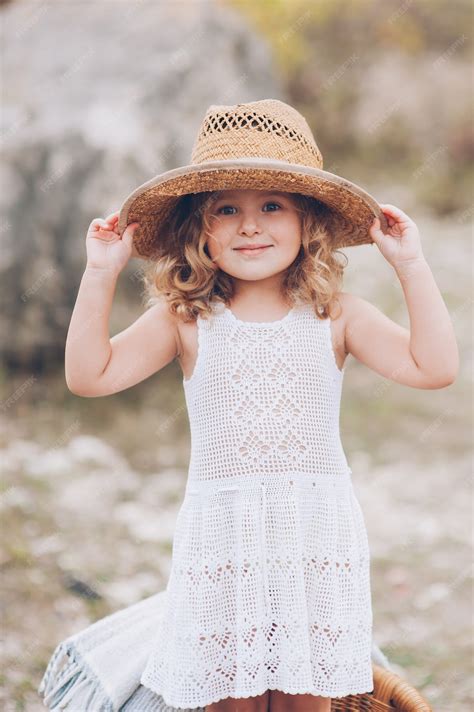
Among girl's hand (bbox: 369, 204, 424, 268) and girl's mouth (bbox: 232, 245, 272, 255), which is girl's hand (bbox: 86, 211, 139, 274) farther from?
girl's hand (bbox: 369, 204, 424, 268)

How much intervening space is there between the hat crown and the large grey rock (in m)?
2.65

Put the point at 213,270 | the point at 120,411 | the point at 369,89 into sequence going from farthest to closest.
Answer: the point at 369,89, the point at 120,411, the point at 213,270

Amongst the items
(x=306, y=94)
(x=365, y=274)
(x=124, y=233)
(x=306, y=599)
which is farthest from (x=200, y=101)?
(x=306, y=94)

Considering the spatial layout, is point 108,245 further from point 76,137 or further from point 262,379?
point 76,137

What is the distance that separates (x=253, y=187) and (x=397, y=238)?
0.38 meters

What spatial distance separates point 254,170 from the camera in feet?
6.07

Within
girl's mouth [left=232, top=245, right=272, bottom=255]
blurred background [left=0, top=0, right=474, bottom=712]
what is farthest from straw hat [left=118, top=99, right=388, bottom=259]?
blurred background [left=0, top=0, right=474, bottom=712]

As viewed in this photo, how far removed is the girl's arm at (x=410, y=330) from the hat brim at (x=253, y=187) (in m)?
0.07

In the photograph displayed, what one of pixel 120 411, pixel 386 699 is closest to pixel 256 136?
pixel 386 699

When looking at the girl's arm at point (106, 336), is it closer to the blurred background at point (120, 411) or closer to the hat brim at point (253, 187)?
the hat brim at point (253, 187)

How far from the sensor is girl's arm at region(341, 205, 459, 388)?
1.96 metres

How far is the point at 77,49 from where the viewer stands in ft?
17.1

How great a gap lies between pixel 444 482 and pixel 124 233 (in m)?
2.92

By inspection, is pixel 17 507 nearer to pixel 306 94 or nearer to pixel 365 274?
pixel 365 274
